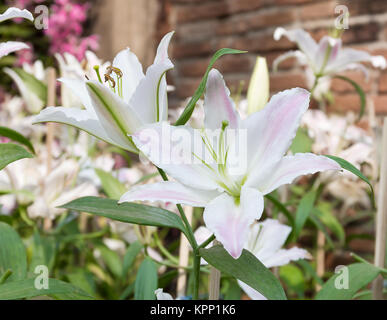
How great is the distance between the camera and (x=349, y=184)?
0.99 metres

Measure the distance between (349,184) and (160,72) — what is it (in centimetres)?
72

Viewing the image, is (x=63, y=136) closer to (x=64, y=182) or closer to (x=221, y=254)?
(x=64, y=182)

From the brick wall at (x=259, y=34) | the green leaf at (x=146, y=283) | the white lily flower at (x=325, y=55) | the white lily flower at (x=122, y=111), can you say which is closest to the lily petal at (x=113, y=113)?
the white lily flower at (x=122, y=111)

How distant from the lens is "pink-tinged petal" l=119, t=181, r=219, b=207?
1.03 feet

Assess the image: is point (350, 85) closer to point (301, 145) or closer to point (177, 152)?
point (301, 145)

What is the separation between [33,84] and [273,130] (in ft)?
1.71

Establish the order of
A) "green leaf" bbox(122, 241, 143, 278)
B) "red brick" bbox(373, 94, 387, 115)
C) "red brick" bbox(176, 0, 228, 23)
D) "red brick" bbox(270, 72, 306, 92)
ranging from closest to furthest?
"green leaf" bbox(122, 241, 143, 278) < "red brick" bbox(373, 94, 387, 115) < "red brick" bbox(270, 72, 306, 92) < "red brick" bbox(176, 0, 228, 23)

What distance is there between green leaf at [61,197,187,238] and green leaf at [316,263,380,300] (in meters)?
0.17

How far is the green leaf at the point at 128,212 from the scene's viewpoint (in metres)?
0.34

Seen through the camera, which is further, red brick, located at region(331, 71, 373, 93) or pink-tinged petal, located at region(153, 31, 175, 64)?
red brick, located at region(331, 71, 373, 93)

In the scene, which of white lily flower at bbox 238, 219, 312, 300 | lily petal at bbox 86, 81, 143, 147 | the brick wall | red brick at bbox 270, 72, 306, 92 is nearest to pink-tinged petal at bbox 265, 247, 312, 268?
white lily flower at bbox 238, 219, 312, 300

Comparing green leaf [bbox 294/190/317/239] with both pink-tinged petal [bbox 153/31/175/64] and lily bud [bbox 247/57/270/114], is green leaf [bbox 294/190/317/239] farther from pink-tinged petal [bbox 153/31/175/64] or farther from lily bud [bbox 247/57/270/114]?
pink-tinged petal [bbox 153/31/175/64]

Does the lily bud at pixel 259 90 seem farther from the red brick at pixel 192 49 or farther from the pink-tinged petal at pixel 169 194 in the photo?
the red brick at pixel 192 49
